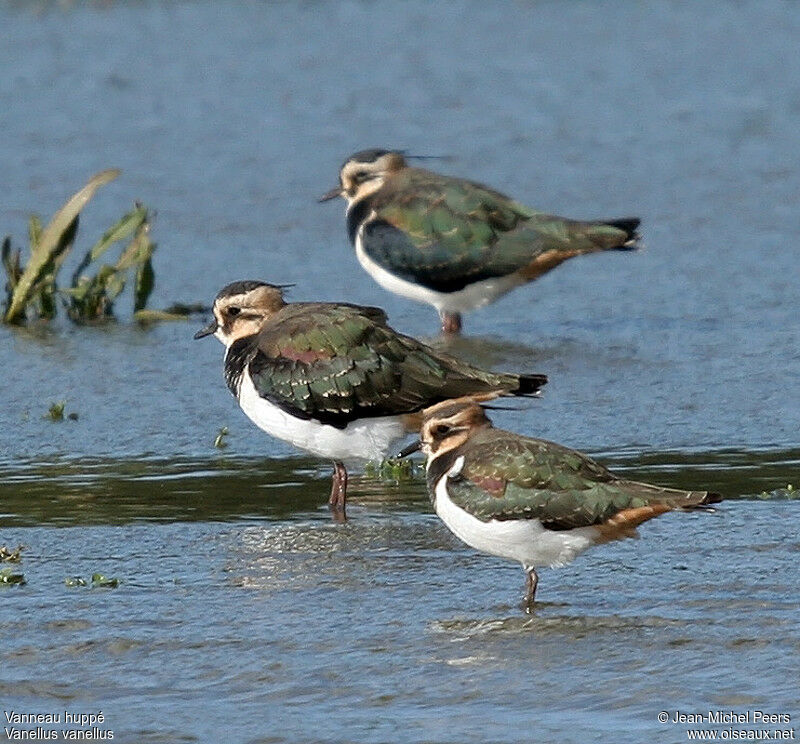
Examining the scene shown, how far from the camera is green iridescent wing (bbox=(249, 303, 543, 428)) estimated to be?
695 centimetres

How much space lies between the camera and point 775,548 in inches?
241

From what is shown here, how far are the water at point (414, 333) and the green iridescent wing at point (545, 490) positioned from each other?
0.30 m

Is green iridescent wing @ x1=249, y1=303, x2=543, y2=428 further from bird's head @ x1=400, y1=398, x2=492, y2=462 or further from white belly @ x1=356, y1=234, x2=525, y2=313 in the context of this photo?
white belly @ x1=356, y1=234, x2=525, y2=313

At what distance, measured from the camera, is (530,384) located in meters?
6.75

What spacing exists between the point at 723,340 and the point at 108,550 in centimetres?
413

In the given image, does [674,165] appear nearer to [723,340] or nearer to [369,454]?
[723,340]

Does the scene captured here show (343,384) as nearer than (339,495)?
No

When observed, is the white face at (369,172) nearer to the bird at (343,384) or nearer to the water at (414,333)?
the water at (414,333)

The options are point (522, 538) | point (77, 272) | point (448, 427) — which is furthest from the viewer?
point (77, 272)

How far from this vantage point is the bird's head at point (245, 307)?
7469 millimetres

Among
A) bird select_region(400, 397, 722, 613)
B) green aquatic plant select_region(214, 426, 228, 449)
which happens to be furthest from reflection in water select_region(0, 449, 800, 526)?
bird select_region(400, 397, 722, 613)

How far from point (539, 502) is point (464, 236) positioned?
15.3 feet

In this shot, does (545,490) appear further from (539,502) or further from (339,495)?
(339,495)

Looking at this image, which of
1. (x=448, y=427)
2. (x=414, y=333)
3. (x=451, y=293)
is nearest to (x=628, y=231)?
(x=451, y=293)
